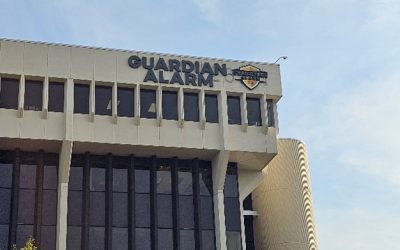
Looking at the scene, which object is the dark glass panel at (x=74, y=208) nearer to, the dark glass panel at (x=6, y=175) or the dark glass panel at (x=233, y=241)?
the dark glass panel at (x=6, y=175)

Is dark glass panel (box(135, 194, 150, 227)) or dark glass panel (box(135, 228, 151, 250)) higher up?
dark glass panel (box(135, 194, 150, 227))

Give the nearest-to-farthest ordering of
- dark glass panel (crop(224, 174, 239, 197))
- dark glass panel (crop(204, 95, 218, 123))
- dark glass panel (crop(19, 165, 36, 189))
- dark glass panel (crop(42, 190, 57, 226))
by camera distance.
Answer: dark glass panel (crop(42, 190, 57, 226))
dark glass panel (crop(19, 165, 36, 189))
dark glass panel (crop(204, 95, 218, 123))
dark glass panel (crop(224, 174, 239, 197))

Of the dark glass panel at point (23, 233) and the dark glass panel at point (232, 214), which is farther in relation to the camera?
the dark glass panel at point (232, 214)

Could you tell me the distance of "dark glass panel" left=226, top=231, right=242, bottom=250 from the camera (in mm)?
45188

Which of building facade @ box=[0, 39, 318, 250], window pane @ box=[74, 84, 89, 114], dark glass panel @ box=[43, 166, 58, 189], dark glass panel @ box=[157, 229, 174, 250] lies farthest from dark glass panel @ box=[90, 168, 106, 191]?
dark glass panel @ box=[157, 229, 174, 250]

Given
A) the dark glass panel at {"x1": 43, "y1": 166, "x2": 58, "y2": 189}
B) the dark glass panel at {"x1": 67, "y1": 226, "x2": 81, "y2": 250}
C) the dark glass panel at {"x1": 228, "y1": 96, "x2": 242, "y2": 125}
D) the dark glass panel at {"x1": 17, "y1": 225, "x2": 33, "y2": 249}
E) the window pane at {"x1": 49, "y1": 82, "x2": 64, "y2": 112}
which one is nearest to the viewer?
the dark glass panel at {"x1": 17, "y1": 225, "x2": 33, "y2": 249}

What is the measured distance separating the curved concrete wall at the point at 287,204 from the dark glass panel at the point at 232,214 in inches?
319

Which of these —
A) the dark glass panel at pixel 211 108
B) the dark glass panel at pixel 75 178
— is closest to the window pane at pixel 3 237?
the dark glass panel at pixel 75 178

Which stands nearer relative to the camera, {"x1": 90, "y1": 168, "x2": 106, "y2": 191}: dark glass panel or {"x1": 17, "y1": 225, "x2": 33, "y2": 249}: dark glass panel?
{"x1": 17, "y1": 225, "x2": 33, "y2": 249}: dark glass panel

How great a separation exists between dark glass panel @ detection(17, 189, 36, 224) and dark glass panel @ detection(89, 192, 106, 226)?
143 inches

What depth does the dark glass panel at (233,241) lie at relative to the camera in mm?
45188

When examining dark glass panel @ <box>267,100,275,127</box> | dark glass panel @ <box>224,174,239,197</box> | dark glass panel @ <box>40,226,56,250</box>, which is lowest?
dark glass panel @ <box>40,226,56,250</box>

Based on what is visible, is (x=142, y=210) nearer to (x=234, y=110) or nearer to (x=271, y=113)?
(x=234, y=110)

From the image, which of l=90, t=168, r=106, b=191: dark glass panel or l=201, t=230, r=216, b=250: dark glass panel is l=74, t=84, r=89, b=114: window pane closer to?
l=90, t=168, r=106, b=191: dark glass panel
